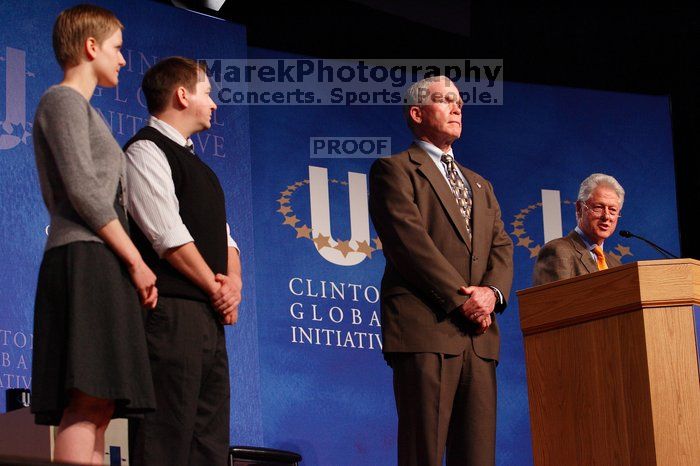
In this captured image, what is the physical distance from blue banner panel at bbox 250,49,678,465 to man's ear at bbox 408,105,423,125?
2.09 m

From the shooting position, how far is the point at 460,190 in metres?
3.68

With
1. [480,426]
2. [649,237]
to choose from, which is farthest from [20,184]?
[649,237]

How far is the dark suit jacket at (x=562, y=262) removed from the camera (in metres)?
4.38

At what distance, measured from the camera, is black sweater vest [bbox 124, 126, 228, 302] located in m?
2.91

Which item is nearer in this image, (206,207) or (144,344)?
(144,344)

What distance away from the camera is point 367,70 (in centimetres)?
638

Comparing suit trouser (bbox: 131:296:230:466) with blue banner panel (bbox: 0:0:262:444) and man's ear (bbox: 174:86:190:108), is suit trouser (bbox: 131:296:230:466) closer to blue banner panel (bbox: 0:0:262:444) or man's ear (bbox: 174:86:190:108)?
man's ear (bbox: 174:86:190:108)

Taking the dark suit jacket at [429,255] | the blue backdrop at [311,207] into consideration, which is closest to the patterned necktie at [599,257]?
the dark suit jacket at [429,255]

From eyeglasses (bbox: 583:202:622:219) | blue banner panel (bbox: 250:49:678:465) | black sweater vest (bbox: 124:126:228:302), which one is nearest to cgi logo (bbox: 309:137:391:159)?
blue banner panel (bbox: 250:49:678:465)

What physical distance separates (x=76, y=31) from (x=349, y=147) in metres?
3.51

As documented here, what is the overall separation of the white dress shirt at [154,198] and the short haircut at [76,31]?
0.33 m

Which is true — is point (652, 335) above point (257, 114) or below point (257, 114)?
below

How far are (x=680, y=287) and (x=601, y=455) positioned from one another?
55cm

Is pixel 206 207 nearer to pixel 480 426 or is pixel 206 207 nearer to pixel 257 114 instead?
pixel 480 426
